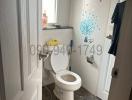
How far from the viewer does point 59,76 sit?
2.18 meters

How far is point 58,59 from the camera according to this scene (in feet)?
7.64

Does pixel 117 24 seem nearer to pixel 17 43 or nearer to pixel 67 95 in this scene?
pixel 17 43

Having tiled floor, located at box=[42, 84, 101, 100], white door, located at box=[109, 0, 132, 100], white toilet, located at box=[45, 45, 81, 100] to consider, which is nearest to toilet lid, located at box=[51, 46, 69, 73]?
white toilet, located at box=[45, 45, 81, 100]

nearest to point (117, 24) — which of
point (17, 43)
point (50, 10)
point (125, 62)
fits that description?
point (125, 62)

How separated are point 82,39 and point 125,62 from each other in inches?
69.1

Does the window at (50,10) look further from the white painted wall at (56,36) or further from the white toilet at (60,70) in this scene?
the white toilet at (60,70)

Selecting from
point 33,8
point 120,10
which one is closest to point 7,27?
point 33,8

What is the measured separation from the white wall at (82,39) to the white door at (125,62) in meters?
1.37

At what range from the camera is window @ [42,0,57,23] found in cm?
238

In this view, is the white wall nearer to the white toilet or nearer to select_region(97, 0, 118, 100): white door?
select_region(97, 0, 118, 100): white door

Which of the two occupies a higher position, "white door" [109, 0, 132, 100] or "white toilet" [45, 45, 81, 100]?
"white door" [109, 0, 132, 100]

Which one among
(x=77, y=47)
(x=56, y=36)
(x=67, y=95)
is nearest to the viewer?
(x=67, y=95)

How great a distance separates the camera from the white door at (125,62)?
67 centimetres

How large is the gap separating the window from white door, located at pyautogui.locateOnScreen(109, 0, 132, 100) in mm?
1830
